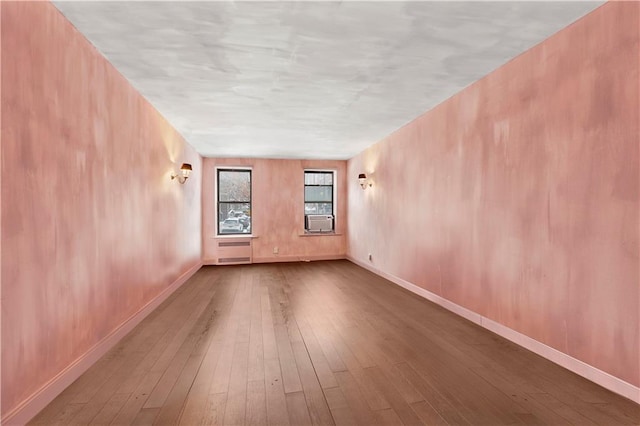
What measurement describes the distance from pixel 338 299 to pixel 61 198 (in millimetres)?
3028

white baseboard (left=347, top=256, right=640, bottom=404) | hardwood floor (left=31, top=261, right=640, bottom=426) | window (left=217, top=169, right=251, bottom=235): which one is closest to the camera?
hardwood floor (left=31, top=261, right=640, bottom=426)

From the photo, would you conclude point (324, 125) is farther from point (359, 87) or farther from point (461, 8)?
point (461, 8)

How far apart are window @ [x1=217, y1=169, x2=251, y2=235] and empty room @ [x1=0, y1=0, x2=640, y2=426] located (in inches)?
121

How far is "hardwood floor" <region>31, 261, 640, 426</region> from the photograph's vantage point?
65.3 inches

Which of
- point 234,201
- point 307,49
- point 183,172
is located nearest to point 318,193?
point 234,201

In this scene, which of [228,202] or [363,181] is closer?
[363,181]

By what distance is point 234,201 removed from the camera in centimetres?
697

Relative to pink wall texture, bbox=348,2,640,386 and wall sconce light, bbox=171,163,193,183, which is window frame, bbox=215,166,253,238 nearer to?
wall sconce light, bbox=171,163,193,183

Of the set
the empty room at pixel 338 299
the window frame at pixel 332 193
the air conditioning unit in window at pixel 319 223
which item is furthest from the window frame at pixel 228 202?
the empty room at pixel 338 299

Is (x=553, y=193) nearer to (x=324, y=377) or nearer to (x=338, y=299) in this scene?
(x=324, y=377)

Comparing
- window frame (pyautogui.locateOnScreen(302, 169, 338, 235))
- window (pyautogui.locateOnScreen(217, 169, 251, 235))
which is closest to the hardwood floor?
window (pyautogui.locateOnScreen(217, 169, 251, 235))

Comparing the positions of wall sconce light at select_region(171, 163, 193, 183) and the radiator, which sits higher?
wall sconce light at select_region(171, 163, 193, 183)

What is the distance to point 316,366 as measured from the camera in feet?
7.13

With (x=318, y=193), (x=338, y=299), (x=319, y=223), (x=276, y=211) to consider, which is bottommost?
(x=338, y=299)
